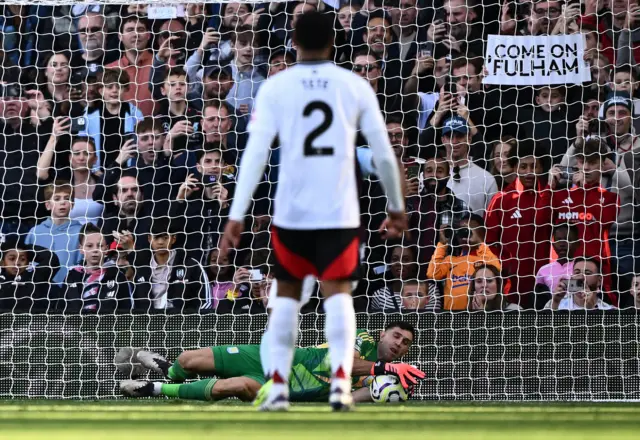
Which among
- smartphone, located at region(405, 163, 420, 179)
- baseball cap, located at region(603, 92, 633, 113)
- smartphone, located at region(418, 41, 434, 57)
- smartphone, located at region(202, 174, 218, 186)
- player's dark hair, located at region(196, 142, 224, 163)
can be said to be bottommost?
smartphone, located at region(202, 174, 218, 186)

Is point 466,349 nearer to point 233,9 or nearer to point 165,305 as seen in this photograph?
point 165,305

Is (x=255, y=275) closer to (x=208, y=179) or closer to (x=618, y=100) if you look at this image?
(x=208, y=179)

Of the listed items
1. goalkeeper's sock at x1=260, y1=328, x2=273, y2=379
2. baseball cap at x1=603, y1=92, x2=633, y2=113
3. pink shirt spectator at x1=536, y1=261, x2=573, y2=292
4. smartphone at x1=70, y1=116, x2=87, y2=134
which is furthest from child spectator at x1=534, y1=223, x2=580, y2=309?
smartphone at x1=70, y1=116, x2=87, y2=134

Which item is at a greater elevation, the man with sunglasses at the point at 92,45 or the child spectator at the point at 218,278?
the man with sunglasses at the point at 92,45

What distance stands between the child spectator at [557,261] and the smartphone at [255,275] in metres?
1.93

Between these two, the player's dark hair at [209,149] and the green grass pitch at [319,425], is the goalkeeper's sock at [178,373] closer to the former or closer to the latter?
the player's dark hair at [209,149]

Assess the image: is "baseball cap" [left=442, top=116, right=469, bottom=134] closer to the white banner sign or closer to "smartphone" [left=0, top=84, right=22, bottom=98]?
the white banner sign

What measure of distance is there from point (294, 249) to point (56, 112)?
4963 millimetres

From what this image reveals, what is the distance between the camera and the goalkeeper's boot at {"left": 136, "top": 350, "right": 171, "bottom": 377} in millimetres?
8039

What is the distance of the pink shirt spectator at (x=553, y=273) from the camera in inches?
324

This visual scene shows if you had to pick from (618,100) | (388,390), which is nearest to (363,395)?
(388,390)

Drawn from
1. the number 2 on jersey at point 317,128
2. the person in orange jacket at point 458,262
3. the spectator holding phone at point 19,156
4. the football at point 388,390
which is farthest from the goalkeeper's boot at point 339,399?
the spectator holding phone at point 19,156

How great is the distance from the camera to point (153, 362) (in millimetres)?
8039

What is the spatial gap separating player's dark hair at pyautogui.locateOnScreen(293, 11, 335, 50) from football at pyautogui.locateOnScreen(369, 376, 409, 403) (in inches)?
132
